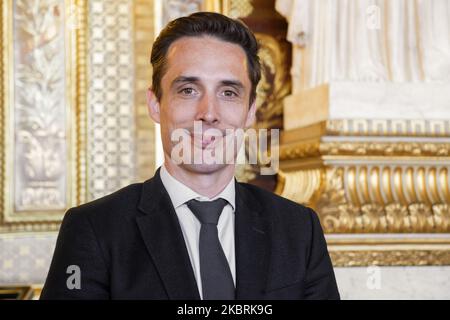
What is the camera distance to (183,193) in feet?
4.66

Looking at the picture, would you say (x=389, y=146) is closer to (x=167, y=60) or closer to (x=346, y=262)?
(x=346, y=262)

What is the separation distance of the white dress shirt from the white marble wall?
4.82 ft

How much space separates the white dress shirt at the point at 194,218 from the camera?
140 centimetres

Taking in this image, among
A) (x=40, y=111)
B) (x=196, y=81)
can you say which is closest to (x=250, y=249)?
(x=196, y=81)

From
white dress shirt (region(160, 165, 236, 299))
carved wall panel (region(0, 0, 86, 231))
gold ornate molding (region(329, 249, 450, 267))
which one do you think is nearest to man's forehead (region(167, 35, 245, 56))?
white dress shirt (region(160, 165, 236, 299))

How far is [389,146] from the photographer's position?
2.97 meters

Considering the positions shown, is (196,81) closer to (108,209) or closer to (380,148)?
(108,209)

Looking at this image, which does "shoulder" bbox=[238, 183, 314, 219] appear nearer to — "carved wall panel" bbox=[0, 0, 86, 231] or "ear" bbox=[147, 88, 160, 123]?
"ear" bbox=[147, 88, 160, 123]

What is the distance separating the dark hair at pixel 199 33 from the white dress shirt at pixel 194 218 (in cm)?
19
